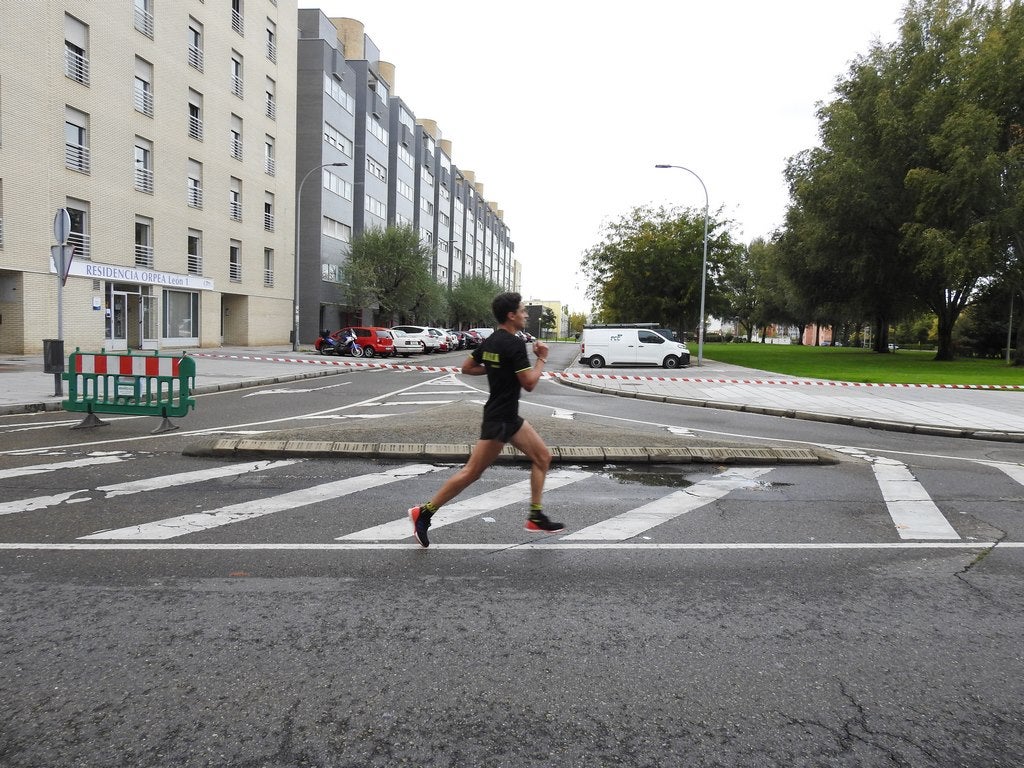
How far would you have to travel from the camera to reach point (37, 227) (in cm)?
2466

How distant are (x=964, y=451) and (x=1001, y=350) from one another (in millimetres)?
47830

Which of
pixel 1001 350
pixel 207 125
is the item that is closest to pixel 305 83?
pixel 207 125

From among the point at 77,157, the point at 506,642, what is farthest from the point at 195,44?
the point at 506,642

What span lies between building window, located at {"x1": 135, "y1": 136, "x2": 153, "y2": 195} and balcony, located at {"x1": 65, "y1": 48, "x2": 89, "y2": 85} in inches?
133

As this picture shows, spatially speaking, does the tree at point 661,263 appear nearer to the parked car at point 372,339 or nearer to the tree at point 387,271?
the tree at point 387,271

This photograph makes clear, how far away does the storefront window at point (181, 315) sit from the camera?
106ft

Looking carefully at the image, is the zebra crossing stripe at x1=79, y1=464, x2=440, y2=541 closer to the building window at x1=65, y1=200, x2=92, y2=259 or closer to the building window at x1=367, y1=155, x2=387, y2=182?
the building window at x1=65, y1=200, x2=92, y2=259

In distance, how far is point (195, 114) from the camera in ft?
113

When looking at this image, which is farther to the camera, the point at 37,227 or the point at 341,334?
the point at 341,334

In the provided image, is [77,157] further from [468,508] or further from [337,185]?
[468,508]

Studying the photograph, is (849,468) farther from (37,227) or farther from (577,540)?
(37,227)

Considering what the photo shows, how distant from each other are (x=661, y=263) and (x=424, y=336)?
18100 mm

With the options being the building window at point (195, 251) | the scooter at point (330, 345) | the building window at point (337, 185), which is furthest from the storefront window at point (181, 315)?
the building window at point (337, 185)

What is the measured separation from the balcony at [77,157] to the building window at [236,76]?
39.2 feet
